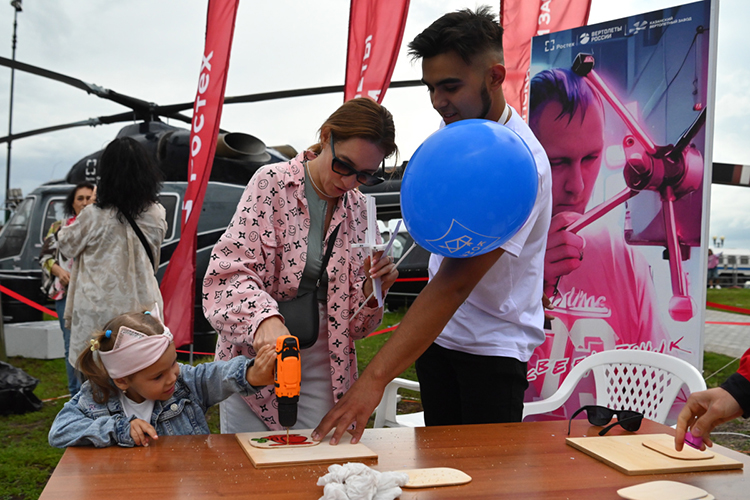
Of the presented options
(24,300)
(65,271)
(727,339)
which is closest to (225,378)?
(65,271)

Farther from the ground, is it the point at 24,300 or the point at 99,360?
the point at 99,360

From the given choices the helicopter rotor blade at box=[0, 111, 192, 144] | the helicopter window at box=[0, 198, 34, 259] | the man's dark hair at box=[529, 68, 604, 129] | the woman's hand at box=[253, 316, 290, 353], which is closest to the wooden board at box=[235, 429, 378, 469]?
the woman's hand at box=[253, 316, 290, 353]

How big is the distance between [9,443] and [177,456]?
3731mm

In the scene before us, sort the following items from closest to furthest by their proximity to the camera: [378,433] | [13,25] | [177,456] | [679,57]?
[177,456] < [378,433] < [679,57] < [13,25]

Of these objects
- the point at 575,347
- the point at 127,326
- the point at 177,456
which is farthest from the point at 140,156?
the point at 575,347

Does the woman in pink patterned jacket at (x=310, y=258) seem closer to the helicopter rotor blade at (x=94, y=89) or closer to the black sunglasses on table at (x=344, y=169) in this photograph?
the black sunglasses on table at (x=344, y=169)

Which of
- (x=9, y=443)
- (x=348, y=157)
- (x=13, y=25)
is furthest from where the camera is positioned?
(x=13, y=25)

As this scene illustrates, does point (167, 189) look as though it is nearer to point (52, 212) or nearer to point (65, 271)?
point (52, 212)

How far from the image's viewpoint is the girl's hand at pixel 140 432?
1.55 meters

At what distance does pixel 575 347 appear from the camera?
366cm

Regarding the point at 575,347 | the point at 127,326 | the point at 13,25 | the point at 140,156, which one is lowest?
the point at 575,347

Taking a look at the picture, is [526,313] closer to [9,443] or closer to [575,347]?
[575,347]

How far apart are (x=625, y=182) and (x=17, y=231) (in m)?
9.74

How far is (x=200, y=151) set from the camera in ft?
17.0
